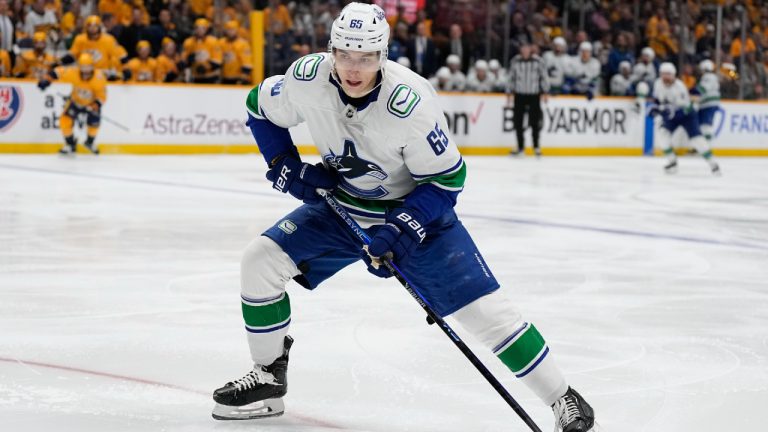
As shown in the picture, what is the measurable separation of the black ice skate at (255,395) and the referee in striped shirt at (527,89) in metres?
13.3

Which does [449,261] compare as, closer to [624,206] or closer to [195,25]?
[624,206]

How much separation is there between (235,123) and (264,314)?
40.1 ft

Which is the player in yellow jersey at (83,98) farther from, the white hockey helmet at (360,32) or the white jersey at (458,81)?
the white hockey helmet at (360,32)

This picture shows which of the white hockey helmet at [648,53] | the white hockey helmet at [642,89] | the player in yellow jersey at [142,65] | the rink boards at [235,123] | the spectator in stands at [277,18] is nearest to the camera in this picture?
the rink boards at [235,123]

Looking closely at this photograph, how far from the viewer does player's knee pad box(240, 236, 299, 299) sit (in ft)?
10.3

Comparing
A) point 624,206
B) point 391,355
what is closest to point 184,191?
point 624,206

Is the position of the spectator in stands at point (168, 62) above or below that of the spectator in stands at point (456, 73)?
above

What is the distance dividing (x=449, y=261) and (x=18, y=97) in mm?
11558

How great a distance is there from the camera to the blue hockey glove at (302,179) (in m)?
3.17

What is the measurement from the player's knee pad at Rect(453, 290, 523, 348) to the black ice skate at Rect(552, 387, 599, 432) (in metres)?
0.22

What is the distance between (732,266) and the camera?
20.7ft

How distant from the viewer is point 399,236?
114 inches

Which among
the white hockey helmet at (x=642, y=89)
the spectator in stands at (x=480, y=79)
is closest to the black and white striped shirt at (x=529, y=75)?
the spectator in stands at (x=480, y=79)

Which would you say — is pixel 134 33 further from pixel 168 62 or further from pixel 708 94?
pixel 708 94
